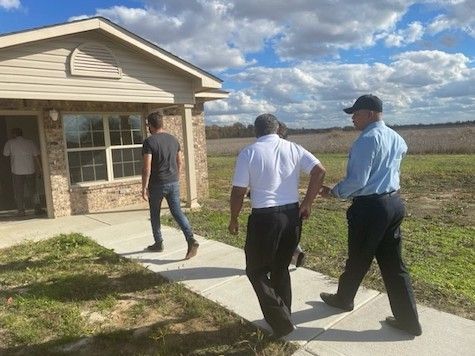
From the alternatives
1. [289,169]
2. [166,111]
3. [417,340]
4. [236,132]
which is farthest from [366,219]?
[236,132]

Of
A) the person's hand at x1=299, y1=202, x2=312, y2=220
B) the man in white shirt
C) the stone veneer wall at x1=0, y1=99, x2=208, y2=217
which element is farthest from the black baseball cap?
the stone veneer wall at x1=0, y1=99, x2=208, y2=217

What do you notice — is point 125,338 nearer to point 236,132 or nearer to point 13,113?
point 13,113

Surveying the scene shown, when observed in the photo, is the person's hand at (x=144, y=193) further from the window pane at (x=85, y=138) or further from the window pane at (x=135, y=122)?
the window pane at (x=135, y=122)

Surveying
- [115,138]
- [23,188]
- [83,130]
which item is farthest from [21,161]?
[115,138]

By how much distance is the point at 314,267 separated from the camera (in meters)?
4.80

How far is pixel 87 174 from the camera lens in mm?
8906

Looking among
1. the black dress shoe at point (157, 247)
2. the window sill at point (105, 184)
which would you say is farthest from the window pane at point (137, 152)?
the black dress shoe at point (157, 247)

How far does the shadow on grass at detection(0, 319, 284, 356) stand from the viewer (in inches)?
121

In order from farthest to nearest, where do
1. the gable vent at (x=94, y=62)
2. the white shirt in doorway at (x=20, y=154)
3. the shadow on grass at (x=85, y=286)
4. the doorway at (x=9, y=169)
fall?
the doorway at (x=9, y=169), the white shirt in doorway at (x=20, y=154), the gable vent at (x=94, y=62), the shadow on grass at (x=85, y=286)

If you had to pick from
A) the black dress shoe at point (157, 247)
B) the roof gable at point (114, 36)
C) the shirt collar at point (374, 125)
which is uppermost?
the roof gable at point (114, 36)

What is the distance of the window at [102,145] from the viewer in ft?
28.4

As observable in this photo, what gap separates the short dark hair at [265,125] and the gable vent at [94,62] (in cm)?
520

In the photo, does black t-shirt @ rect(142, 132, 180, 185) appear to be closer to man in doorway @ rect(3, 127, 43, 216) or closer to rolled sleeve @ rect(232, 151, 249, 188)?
rolled sleeve @ rect(232, 151, 249, 188)

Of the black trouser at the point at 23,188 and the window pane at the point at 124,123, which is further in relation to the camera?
the window pane at the point at 124,123
